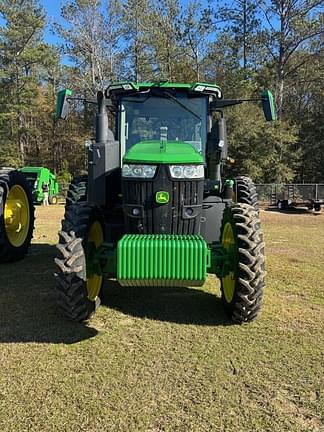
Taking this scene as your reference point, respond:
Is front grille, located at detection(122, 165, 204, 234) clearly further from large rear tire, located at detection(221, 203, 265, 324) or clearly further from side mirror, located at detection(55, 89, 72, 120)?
side mirror, located at detection(55, 89, 72, 120)

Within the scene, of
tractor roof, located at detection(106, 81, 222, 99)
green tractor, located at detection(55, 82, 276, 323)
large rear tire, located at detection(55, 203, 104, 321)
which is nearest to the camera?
green tractor, located at detection(55, 82, 276, 323)

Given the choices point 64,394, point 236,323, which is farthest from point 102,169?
point 64,394

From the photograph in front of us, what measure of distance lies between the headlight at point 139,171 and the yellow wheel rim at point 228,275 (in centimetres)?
99

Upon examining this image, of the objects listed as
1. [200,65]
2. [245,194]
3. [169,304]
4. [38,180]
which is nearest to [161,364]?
[169,304]

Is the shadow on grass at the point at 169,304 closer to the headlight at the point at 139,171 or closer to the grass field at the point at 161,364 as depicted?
the grass field at the point at 161,364

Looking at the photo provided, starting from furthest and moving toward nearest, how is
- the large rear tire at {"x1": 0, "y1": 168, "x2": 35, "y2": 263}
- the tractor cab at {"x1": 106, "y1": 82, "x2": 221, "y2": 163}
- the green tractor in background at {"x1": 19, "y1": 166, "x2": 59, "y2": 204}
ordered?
the green tractor in background at {"x1": 19, "y1": 166, "x2": 59, "y2": 204}
the large rear tire at {"x1": 0, "y1": 168, "x2": 35, "y2": 263}
the tractor cab at {"x1": 106, "y1": 82, "x2": 221, "y2": 163}

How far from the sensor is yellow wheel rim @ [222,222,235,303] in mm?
4633

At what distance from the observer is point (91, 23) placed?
31.4m

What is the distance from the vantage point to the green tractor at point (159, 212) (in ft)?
Result: 13.3

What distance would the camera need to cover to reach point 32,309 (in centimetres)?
500

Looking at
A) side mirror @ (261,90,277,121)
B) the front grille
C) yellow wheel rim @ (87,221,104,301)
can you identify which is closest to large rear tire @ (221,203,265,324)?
the front grille

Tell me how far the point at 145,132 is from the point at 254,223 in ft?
6.69

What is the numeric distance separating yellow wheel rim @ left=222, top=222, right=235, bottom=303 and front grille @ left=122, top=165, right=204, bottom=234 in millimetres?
376

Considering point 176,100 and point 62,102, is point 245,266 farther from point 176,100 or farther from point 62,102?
point 62,102
